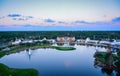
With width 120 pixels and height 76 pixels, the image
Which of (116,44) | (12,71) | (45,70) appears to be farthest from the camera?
(116,44)

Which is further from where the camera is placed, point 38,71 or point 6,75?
point 38,71

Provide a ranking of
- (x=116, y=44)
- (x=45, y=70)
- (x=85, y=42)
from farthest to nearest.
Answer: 1. (x=85, y=42)
2. (x=116, y=44)
3. (x=45, y=70)

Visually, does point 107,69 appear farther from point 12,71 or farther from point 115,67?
point 12,71

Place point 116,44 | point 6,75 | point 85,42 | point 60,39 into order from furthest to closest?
1. point 60,39
2. point 85,42
3. point 116,44
4. point 6,75

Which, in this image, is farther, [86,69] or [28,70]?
[86,69]

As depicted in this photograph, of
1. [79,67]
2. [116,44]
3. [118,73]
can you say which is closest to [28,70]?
[79,67]

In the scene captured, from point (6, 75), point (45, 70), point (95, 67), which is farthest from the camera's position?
point (95, 67)

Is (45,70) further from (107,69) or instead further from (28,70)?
(107,69)

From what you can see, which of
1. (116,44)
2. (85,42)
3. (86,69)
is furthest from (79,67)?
(85,42)

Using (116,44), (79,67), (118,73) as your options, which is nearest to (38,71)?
(79,67)
